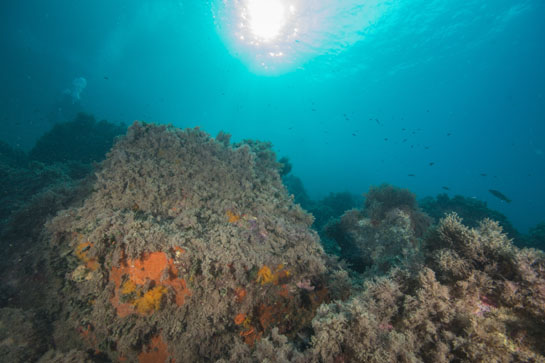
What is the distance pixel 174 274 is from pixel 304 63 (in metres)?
55.6

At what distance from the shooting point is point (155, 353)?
140 inches

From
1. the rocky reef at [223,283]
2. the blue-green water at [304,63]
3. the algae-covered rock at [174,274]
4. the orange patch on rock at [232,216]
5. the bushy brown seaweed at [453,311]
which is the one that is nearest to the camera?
the bushy brown seaweed at [453,311]

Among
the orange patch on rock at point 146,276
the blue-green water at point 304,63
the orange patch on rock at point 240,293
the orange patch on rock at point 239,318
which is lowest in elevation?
the orange patch on rock at point 239,318

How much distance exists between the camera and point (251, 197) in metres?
5.28

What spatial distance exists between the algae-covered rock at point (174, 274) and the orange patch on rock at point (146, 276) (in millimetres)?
16

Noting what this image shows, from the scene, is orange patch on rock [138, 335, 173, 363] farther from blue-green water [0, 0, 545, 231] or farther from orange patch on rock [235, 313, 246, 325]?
blue-green water [0, 0, 545, 231]

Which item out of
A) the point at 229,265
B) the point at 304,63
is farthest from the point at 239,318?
the point at 304,63

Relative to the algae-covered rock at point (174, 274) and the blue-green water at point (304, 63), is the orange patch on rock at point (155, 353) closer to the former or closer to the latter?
the algae-covered rock at point (174, 274)

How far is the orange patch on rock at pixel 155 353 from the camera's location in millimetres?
3531

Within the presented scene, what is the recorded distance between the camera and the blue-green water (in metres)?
33.3

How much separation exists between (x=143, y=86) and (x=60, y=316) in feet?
309

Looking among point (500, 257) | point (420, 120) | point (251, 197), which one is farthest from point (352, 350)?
point (420, 120)

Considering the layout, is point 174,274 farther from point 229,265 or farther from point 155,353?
point 155,353

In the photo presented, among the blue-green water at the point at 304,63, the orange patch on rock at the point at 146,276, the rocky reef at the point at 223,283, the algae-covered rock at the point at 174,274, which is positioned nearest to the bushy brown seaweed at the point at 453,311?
the rocky reef at the point at 223,283
